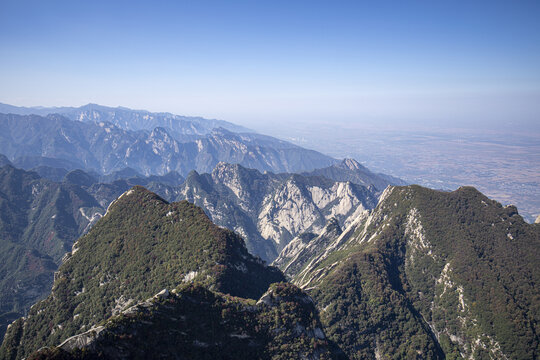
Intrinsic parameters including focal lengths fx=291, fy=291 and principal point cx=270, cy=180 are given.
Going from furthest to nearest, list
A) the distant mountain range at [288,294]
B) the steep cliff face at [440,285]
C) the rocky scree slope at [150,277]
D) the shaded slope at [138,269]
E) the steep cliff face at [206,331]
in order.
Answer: the steep cliff face at [440,285] → the shaded slope at [138,269] → the rocky scree slope at [150,277] → the distant mountain range at [288,294] → the steep cliff face at [206,331]

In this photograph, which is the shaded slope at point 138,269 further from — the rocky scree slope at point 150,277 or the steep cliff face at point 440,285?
the steep cliff face at point 440,285

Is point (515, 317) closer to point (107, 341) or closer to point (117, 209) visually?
point (107, 341)

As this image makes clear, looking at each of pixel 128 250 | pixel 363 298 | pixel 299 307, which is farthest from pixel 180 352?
pixel 363 298

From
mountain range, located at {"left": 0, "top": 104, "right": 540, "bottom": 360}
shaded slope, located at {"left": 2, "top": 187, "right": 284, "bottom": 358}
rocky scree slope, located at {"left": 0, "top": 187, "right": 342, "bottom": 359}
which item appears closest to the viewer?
mountain range, located at {"left": 0, "top": 104, "right": 540, "bottom": 360}

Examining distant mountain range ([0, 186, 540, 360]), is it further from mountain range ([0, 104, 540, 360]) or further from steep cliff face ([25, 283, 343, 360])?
mountain range ([0, 104, 540, 360])

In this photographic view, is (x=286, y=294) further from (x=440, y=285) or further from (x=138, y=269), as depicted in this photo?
(x=440, y=285)

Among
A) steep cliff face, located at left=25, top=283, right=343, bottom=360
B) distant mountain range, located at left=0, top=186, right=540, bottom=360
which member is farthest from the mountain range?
distant mountain range, located at left=0, top=186, right=540, bottom=360

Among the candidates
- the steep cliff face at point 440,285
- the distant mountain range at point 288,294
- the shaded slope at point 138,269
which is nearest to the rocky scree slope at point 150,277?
the shaded slope at point 138,269

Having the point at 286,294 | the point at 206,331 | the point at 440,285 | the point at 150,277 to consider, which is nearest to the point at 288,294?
the point at 286,294
